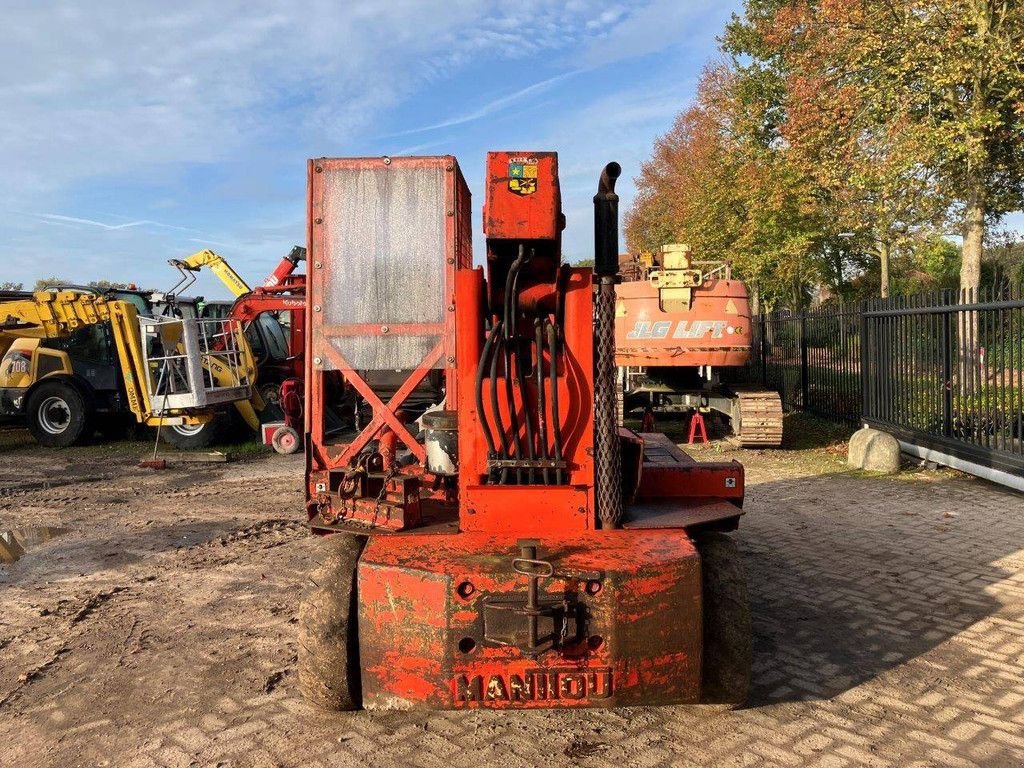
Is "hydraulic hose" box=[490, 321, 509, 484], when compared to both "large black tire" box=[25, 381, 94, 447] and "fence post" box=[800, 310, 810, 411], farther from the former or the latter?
"fence post" box=[800, 310, 810, 411]

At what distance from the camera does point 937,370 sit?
9164 mm

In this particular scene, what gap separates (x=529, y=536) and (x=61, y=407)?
40.7 feet

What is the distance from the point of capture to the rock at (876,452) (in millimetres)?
9344

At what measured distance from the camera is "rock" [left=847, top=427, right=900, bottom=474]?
934 cm

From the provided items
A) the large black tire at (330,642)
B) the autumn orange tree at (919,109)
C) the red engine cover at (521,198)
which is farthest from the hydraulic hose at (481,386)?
the autumn orange tree at (919,109)

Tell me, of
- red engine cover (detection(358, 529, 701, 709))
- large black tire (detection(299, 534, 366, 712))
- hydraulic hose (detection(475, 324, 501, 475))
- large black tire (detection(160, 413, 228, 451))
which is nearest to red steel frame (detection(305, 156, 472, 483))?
hydraulic hose (detection(475, 324, 501, 475))

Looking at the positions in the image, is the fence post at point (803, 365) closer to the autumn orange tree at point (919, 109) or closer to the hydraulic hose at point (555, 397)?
the autumn orange tree at point (919, 109)

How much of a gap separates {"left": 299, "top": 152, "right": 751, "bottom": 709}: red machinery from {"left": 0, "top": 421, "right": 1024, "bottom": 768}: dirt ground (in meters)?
0.27

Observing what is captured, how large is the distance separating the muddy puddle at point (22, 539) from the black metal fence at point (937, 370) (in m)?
8.92

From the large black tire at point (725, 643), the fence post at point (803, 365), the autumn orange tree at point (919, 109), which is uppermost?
the autumn orange tree at point (919, 109)

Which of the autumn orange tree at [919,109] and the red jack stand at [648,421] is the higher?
the autumn orange tree at [919,109]

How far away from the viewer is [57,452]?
42.4 ft

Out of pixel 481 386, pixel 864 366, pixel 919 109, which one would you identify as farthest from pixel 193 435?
pixel 919 109

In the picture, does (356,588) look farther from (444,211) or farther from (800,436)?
(800,436)
